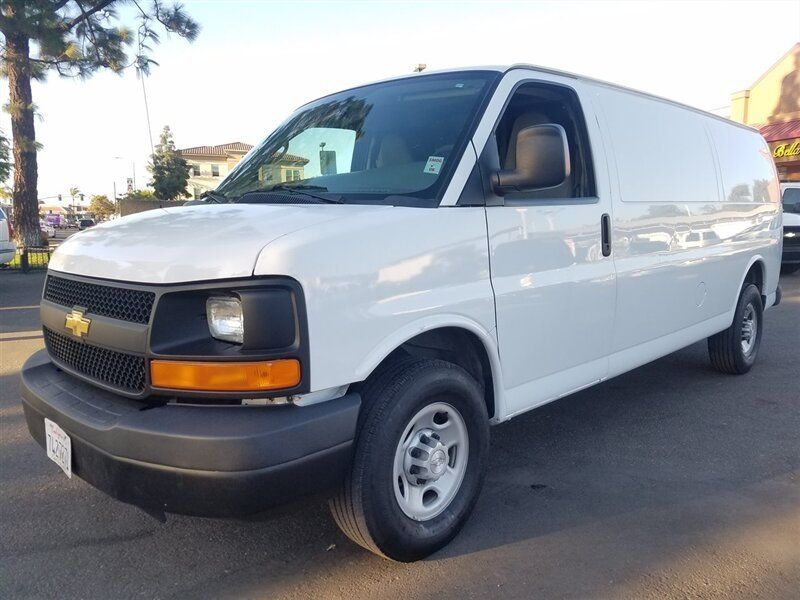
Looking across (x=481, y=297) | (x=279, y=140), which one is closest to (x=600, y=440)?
(x=481, y=297)

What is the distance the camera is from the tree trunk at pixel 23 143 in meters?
16.1

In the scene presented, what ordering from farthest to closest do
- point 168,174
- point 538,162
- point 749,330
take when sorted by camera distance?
point 168,174, point 749,330, point 538,162

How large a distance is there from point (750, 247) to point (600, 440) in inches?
103

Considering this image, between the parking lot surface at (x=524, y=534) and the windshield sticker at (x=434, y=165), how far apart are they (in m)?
1.53

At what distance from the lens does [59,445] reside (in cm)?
265

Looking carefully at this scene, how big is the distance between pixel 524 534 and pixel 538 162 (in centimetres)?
173

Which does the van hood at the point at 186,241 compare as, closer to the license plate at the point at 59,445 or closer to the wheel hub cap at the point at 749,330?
the license plate at the point at 59,445

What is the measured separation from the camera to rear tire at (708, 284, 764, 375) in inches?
223

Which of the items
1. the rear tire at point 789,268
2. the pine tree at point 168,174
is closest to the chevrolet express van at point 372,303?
the rear tire at point 789,268

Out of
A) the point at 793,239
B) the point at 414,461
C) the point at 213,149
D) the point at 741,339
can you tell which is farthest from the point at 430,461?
the point at 213,149

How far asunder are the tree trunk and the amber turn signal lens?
1702 cm

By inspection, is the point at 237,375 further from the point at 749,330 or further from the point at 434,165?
the point at 749,330

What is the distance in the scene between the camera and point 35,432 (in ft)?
9.45

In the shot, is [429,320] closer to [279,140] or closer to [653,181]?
[279,140]
